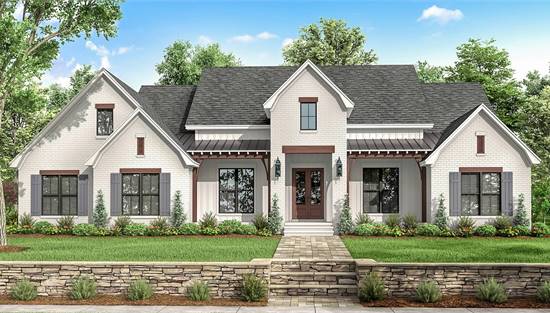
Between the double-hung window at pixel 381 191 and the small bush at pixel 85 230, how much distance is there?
492 inches

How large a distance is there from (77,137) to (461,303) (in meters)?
19.9

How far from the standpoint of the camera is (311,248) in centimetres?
1867

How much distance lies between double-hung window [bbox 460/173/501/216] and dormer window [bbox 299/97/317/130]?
7.21 meters

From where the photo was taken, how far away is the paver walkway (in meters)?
16.5

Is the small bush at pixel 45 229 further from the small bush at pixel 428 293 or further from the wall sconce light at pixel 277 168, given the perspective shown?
the small bush at pixel 428 293

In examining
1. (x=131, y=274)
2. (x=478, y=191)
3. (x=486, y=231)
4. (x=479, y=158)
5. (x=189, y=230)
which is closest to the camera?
(x=131, y=274)

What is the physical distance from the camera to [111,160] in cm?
2450

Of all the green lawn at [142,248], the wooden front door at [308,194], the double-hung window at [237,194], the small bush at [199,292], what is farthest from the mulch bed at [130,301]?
the wooden front door at [308,194]

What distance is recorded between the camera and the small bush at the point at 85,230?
23547 millimetres

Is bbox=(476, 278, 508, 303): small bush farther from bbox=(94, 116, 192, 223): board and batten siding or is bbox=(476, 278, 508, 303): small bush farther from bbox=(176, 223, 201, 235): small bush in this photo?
bbox=(94, 116, 192, 223): board and batten siding

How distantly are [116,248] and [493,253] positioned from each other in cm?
1268

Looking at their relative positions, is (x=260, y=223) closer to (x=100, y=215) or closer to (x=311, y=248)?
(x=311, y=248)

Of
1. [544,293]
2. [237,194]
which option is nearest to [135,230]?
[237,194]

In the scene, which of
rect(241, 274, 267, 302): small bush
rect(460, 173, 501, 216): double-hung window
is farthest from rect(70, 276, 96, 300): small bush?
rect(460, 173, 501, 216): double-hung window
